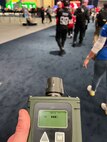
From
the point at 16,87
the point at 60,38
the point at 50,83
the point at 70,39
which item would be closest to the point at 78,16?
the point at 60,38

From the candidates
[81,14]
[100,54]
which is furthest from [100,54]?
[81,14]

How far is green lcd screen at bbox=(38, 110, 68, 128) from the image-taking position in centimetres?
58

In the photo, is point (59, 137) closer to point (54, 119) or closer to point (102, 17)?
point (54, 119)

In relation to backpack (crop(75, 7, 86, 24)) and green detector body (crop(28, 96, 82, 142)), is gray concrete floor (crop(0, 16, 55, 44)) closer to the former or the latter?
backpack (crop(75, 7, 86, 24))

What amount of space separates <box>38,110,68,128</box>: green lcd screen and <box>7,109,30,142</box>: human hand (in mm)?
34

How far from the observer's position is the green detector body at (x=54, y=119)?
57 cm

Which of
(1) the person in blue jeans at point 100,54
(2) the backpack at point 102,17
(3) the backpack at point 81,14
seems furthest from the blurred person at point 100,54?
(3) the backpack at point 81,14

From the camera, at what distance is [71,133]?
0.57 metres

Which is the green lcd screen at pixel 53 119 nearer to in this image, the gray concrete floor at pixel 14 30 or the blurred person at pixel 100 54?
the blurred person at pixel 100 54

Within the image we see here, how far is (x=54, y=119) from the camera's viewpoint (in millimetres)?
592

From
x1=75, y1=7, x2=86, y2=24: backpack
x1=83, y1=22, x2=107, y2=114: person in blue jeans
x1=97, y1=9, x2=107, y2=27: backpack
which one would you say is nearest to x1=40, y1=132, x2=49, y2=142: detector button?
x1=83, y1=22, x2=107, y2=114: person in blue jeans

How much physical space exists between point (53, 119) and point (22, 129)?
0.28 ft

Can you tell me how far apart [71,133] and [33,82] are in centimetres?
370

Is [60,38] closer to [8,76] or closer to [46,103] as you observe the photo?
[8,76]
